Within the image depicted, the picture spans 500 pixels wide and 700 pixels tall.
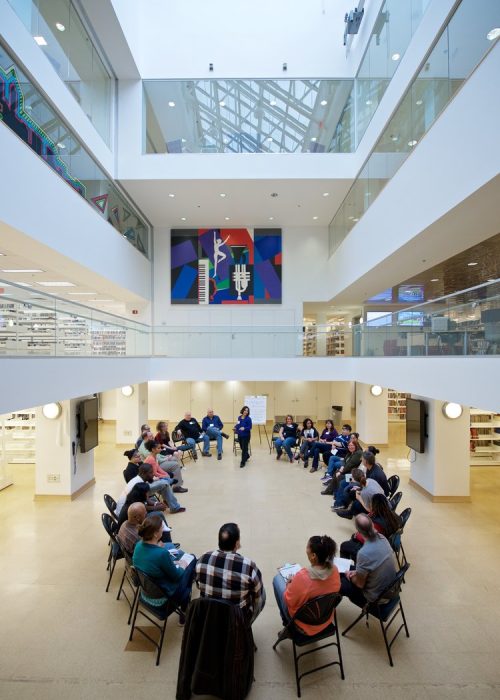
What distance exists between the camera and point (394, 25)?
8258mm

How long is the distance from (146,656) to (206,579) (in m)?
1.21

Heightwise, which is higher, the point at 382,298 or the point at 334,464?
the point at 382,298

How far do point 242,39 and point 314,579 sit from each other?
14.7 m

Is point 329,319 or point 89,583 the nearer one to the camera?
point 89,583

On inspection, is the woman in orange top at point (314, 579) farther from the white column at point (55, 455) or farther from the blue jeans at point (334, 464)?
the white column at point (55, 455)

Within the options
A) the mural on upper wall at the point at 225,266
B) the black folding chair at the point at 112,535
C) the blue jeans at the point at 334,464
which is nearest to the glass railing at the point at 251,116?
the mural on upper wall at the point at 225,266

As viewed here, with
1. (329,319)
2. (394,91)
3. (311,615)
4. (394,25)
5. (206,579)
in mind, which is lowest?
(311,615)

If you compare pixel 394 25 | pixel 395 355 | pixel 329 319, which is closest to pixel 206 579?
pixel 395 355

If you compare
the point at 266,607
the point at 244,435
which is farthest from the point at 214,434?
the point at 266,607

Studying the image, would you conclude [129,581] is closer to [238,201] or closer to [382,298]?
[238,201]

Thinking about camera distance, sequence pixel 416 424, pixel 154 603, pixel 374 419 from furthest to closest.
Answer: pixel 374 419
pixel 416 424
pixel 154 603

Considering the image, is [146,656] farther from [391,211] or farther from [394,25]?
[394,25]

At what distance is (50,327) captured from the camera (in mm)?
5422

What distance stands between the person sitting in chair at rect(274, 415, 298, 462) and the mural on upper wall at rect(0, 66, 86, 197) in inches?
314
